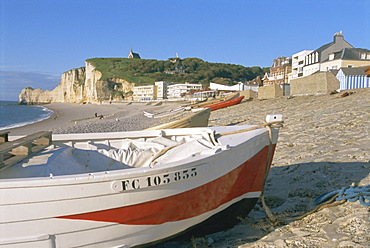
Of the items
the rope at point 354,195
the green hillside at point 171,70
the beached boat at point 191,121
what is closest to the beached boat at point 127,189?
the rope at point 354,195

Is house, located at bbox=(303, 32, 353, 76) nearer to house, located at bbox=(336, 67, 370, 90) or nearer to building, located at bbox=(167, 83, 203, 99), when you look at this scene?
house, located at bbox=(336, 67, 370, 90)

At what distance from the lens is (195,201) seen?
3391 millimetres

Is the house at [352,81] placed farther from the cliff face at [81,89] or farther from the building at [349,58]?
the cliff face at [81,89]

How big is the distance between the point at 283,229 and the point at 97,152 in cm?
305

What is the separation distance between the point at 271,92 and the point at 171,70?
12505cm

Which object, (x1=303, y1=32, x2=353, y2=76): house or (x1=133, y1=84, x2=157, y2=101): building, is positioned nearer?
(x1=303, y1=32, x2=353, y2=76): house

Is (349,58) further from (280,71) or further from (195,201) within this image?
(195,201)

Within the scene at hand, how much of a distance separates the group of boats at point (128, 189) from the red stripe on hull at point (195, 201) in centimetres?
1

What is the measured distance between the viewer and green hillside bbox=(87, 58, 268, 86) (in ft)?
391

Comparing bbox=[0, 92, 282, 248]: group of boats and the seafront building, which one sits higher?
the seafront building

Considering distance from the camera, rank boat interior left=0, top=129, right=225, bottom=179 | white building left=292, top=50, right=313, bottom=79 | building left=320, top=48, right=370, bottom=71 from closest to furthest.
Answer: boat interior left=0, top=129, right=225, bottom=179, building left=320, top=48, right=370, bottom=71, white building left=292, top=50, right=313, bottom=79

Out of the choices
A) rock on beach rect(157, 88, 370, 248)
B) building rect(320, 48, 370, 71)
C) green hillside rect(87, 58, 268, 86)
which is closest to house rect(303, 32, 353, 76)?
building rect(320, 48, 370, 71)

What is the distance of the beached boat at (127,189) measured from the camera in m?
2.68

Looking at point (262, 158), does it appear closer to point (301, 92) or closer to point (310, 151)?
point (310, 151)
